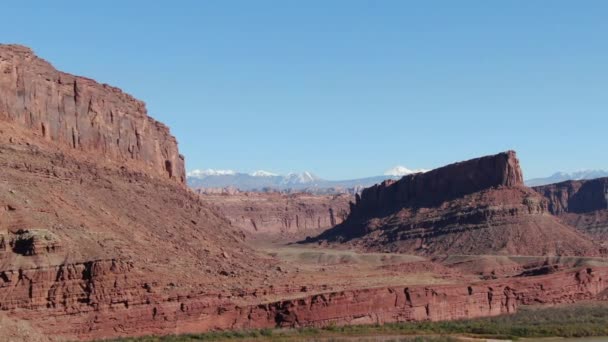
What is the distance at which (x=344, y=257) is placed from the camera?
112 metres

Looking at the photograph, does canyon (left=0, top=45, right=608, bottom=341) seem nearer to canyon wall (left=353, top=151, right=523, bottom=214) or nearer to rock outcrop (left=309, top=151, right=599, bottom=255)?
rock outcrop (left=309, top=151, right=599, bottom=255)

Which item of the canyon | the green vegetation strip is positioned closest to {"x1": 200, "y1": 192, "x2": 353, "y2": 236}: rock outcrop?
the canyon

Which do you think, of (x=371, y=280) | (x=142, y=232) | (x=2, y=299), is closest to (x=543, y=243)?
(x=371, y=280)

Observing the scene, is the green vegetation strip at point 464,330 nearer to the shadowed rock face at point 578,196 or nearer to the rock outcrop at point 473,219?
the rock outcrop at point 473,219

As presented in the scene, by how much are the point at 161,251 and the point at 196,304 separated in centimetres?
1139

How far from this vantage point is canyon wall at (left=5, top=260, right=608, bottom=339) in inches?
1591

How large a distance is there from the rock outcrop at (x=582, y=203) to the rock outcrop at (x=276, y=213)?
47632 mm

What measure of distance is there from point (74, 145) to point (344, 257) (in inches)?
2013

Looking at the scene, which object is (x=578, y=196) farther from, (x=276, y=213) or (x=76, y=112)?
(x=76, y=112)

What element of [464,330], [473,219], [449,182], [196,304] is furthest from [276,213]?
[196,304]

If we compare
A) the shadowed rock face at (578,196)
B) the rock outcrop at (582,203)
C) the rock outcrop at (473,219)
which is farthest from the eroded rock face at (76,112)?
the shadowed rock face at (578,196)

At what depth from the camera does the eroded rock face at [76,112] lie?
6094 cm

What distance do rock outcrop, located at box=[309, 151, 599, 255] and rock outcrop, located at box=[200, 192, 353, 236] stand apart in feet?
146

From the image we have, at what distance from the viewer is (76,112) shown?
68562 mm
